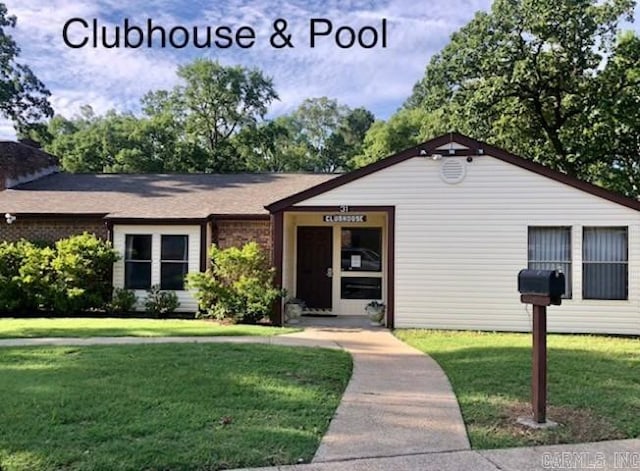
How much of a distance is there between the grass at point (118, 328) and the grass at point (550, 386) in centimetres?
349

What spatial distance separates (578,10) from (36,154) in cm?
1910

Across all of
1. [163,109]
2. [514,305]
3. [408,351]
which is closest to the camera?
[408,351]

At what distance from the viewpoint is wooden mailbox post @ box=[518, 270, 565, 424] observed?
5062 mm

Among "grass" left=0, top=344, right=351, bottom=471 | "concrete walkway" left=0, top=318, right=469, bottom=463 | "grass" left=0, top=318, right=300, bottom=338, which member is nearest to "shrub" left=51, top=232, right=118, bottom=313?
"grass" left=0, top=318, right=300, bottom=338

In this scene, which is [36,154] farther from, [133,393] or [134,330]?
[133,393]

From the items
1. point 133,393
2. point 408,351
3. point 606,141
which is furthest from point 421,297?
point 606,141

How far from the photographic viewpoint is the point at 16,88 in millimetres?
24281

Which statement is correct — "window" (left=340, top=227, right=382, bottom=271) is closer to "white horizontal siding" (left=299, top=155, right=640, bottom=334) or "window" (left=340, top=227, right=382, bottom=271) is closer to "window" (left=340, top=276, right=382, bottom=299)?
"window" (left=340, top=276, right=382, bottom=299)

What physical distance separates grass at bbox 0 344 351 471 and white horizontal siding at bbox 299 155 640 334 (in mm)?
4431

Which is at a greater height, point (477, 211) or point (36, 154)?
point (36, 154)

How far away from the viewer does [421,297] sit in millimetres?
11992

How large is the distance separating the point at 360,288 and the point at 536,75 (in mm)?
10933

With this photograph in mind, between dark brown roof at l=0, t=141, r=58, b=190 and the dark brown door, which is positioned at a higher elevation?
dark brown roof at l=0, t=141, r=58, b=190

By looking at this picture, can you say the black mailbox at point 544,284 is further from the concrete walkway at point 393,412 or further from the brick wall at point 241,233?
the brick wall at point 241,233
